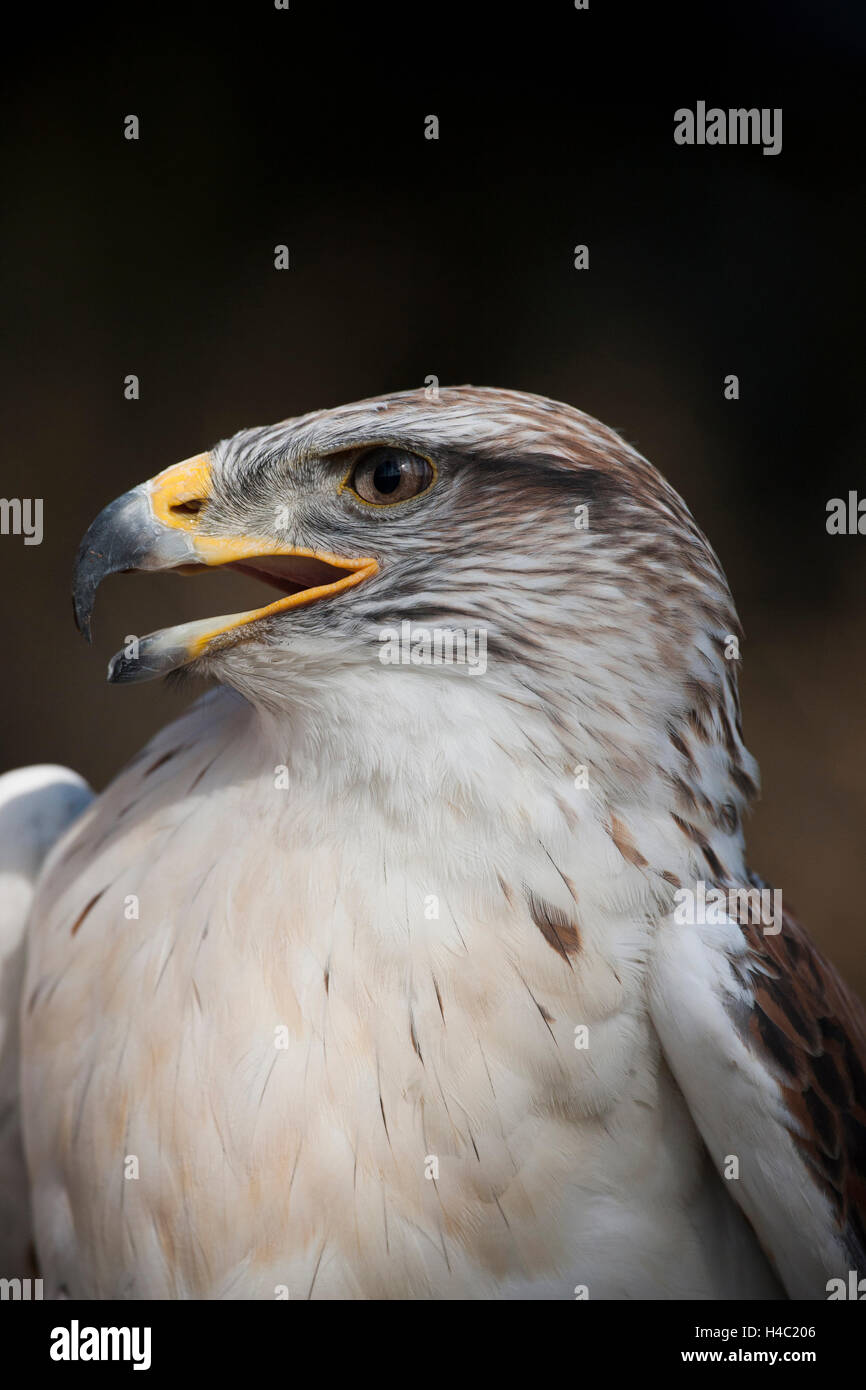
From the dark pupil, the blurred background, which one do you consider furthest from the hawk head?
the blurred background

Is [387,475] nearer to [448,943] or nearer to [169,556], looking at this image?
[169,556]

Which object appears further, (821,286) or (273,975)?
(821,286)

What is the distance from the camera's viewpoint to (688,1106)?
118 cm

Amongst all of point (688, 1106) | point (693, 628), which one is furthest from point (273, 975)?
point (693, 628)

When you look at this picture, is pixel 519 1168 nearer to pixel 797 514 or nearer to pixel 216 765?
pixel 216 765

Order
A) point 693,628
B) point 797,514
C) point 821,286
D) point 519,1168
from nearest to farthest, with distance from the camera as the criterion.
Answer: point 519,1168
point 693,628
point 821,286
point 797,514

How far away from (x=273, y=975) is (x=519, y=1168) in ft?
1.01

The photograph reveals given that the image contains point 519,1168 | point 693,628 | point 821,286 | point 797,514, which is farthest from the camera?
point 797,514

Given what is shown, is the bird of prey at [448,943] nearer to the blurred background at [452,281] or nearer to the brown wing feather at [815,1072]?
the brown wing feather at [815,1072]

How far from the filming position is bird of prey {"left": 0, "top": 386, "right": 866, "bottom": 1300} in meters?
1.11

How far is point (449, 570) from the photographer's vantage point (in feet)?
3.87

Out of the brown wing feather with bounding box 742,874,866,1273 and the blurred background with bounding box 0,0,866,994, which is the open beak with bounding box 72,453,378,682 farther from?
the blurred background with bounding box 0,0,866,994

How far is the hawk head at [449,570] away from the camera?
1151mm

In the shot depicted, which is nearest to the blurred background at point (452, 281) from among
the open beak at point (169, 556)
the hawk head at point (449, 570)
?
the hawk head at point (449, 570)
